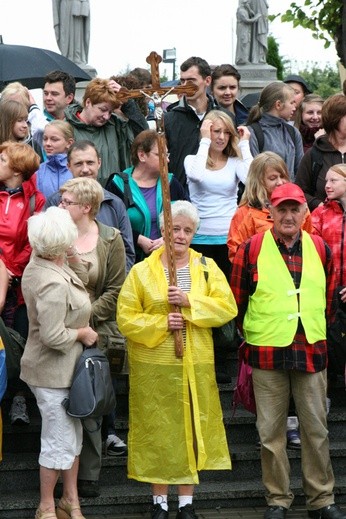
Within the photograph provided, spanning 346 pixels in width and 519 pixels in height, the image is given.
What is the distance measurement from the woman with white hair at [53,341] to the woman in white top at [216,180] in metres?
1.97

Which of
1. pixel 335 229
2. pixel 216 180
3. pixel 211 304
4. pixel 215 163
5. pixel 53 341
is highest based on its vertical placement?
pixel 215 163

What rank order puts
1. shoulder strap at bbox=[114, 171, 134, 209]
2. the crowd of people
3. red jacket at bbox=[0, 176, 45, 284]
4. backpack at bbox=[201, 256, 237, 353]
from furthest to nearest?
shoulder strap at bbox=[114, 171, 134, 209] → backpack at bbox=[201, 256, 237, 353] → red jacket at bbox=[0, 176, 45, 284] → the crowd of people

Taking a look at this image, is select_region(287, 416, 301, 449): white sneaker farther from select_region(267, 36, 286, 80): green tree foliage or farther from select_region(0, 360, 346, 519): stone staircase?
select_region(267, 36, 286, 80): green tree foliage

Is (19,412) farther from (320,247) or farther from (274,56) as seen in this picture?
(274,56)

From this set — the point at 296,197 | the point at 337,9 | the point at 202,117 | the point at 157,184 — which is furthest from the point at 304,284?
the point at 337,9

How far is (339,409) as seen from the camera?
946 cm

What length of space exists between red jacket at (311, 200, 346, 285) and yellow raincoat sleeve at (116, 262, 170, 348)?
4.76ft

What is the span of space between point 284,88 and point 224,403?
2.86 metres

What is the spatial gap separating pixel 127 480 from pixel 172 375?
3.23 ft

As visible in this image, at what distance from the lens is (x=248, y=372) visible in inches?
334

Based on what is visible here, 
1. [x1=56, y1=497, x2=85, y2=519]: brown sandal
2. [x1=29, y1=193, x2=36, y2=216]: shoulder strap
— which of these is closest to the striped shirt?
[x1=29, y1=193, x2=36, y2=216]: shoulder strap

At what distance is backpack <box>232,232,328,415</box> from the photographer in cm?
823

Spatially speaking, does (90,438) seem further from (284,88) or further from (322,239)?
(284,88)

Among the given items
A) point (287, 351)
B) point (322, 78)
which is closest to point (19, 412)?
point (287, 351)
